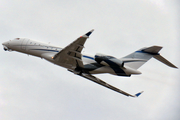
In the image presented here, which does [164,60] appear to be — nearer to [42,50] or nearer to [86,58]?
[86,58]

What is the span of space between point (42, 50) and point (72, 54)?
546cm

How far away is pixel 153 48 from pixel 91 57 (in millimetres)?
6188

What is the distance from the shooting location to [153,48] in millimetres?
20750

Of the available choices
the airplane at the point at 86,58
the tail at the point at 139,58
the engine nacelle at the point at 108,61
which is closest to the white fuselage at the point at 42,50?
the airplane at the point at 86,58

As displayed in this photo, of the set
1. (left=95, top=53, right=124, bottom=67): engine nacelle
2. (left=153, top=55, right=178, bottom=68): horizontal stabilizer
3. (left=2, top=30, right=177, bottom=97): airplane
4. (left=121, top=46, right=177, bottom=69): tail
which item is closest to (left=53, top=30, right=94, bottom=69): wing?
(left=2, top=30, right=177, bottom=97): airplane

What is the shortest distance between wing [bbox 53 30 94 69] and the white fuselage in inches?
38.5

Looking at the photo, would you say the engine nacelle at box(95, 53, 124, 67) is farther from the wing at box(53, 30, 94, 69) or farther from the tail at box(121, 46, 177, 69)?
the tail at box(121, 46, 177, 69)

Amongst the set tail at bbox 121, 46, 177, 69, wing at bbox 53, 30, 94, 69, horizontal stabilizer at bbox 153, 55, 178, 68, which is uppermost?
wing at bbox 53, 30, 94, 69

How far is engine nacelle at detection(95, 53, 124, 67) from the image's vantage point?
19.3 meters

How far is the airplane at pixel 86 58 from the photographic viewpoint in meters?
19.3

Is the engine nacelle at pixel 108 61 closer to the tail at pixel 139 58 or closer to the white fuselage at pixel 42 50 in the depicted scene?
the white fuselage at pixel 42 50

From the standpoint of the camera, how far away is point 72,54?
1923 centimetres

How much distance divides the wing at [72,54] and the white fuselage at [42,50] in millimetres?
978

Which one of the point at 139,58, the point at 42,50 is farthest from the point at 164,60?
the point at 42,50
